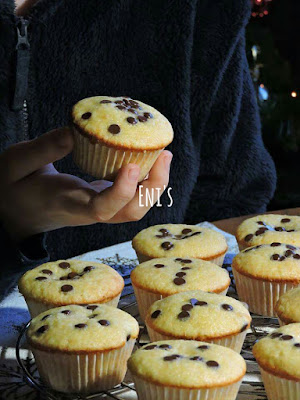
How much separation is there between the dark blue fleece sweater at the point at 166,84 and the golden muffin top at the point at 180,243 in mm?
448

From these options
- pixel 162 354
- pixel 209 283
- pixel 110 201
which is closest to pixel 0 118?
pixel 110 201

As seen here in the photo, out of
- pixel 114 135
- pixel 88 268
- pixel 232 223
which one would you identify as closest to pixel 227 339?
pixel 88 268

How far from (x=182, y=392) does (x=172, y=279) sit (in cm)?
45

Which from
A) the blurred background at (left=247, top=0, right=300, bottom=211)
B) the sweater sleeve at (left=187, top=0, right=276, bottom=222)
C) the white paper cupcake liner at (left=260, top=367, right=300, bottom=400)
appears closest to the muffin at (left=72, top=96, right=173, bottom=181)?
the white paper cupcake liner at (left=260, top=367, right=300, bottom=400)

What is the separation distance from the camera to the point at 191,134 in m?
2.35

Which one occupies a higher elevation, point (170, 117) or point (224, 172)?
point (170, 117)

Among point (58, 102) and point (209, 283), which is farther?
point (58, 102)

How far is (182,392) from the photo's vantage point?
1104mm

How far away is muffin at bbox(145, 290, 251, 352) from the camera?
131cm

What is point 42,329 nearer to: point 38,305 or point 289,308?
point 38,305

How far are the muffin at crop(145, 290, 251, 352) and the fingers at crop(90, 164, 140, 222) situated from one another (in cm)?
24

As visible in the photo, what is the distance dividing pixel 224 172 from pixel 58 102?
2.46 ft

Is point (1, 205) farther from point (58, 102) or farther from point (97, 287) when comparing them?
point (58, 102)

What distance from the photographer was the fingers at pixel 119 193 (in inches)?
52.4
